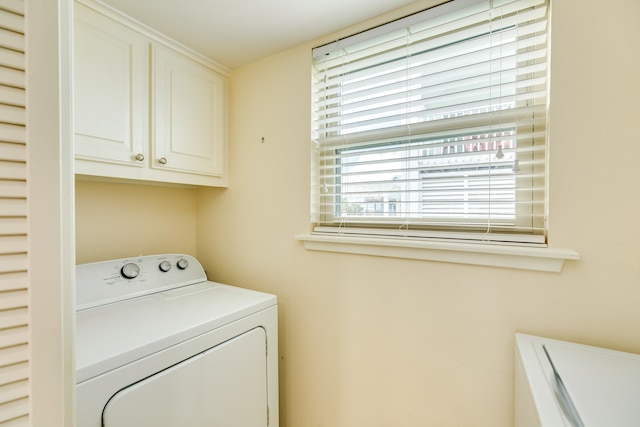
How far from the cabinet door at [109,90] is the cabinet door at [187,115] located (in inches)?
2.5

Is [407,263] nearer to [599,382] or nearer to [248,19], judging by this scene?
[599,382]

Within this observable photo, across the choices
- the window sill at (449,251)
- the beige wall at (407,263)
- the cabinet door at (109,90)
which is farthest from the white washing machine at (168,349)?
the cabinet door at (109,90)

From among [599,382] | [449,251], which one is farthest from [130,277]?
[599,382]

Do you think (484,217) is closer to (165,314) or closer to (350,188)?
(350,188)

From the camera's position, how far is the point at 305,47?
4.71 feet

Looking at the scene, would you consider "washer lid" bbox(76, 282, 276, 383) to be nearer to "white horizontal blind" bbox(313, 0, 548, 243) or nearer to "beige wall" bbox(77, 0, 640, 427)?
"beige wall" bbox(77, 0, 640, 427)

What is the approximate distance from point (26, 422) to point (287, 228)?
111 cm

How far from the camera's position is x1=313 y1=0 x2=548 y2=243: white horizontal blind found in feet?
3.26

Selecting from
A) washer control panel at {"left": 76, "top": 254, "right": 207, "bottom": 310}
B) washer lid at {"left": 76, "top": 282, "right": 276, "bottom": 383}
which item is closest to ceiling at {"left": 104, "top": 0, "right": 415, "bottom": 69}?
washer control panel at {"left": 76, "top": 254, "right": 207, "bottom": 310}

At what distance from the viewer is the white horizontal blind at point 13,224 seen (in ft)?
1.44

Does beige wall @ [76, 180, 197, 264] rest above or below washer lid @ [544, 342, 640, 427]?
above

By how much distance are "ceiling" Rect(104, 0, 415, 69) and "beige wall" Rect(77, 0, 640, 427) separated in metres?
0.10

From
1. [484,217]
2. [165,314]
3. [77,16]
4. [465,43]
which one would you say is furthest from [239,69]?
[484,217]

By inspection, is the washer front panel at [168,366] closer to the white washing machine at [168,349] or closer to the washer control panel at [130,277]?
the white washing machine at [168,349]
